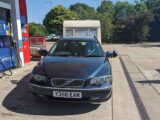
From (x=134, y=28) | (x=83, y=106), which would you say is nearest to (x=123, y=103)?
(x=83, y=106)

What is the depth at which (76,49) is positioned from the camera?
9109 mm

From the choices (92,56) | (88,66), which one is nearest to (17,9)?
(92,56)

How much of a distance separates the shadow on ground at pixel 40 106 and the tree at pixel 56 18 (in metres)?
57.4

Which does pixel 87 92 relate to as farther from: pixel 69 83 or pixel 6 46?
pixel 6 46

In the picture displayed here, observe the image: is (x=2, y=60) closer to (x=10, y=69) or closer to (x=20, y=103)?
(x=10, y=69)

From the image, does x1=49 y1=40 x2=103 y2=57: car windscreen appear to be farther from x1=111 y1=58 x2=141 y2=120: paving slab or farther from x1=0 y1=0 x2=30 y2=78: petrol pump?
x1=0 y1=0 x2=30 y2=78: petrol pump

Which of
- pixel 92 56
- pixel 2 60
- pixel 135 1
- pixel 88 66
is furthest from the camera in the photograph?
pixel 135 1

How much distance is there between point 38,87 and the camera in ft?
24.1

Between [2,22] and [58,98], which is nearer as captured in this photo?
[58,98]

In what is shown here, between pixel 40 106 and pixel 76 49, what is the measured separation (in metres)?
2.00

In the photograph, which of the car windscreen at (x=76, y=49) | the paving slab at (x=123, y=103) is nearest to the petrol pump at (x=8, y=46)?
the car windscreen at (x=76, y=49)

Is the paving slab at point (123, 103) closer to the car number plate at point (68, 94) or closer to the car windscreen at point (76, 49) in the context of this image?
the car number plate at point (68, 94)

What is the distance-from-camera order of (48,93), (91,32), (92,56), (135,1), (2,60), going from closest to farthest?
(48,93) → (92,56) → (2,60) → (91,32) → (135,1)

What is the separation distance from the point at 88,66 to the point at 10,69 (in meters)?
5.93
